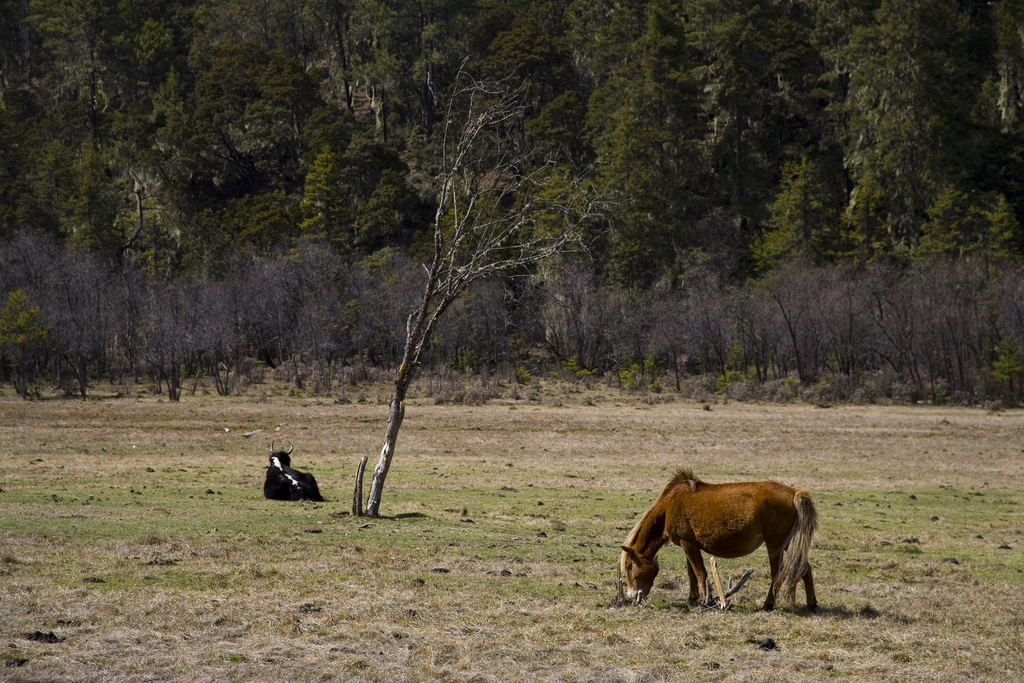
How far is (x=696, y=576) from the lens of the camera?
32.6ft

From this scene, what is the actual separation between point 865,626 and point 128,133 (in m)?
104

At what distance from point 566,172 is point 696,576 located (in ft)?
198

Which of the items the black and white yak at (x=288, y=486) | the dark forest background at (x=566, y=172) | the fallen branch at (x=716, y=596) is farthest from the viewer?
the dark forest background at (x=566, y=172)

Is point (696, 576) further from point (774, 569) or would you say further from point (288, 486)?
point (288, 486)

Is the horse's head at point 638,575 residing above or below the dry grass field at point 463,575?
above

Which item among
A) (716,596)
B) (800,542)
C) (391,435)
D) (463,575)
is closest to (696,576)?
(716,596)

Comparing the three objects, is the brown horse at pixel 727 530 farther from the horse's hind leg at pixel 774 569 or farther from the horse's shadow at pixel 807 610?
the horse's shadow at pixel 807 610

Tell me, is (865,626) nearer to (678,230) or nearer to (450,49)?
(678,230)

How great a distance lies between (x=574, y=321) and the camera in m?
66.4

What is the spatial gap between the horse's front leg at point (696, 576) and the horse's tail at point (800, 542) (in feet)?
2.75

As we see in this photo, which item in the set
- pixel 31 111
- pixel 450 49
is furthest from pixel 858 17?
pixel 31 111

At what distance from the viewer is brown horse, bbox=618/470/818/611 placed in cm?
927

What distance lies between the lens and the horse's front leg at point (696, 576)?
32.0ft

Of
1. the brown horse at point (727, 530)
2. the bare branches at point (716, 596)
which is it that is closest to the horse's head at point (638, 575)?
the brown horse at point (727, 530)
